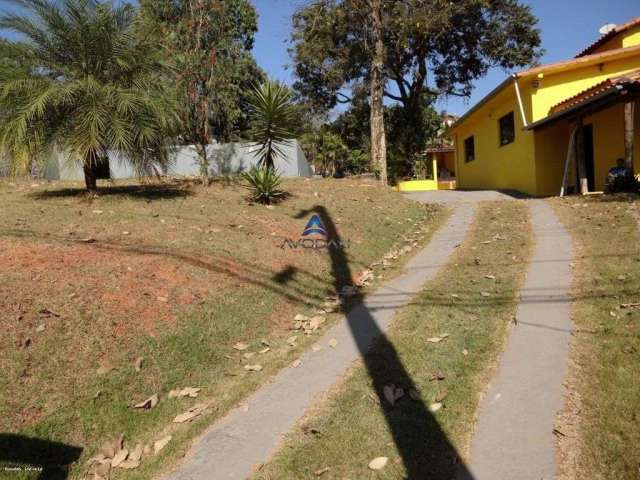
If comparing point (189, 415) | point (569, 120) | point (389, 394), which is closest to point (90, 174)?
point (189, 415)

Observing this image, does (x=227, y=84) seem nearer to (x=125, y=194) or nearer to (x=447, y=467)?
(x=125, y=194)

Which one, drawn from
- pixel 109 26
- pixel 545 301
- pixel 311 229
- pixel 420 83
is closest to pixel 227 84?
pixel 109 26

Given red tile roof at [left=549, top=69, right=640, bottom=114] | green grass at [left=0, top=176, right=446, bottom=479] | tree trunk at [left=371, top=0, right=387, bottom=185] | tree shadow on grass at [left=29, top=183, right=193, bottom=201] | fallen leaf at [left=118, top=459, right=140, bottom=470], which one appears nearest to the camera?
fallen leaf at [left=118, top=459, right=140, bottom=470]

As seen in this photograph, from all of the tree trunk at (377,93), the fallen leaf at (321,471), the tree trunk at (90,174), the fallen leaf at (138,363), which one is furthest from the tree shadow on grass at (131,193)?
the tree trunk at (377,93)

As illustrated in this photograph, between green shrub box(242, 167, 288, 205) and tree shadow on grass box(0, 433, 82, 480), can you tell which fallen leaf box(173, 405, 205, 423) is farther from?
green shrub box(242, 167, 288, 205)

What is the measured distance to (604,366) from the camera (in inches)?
143

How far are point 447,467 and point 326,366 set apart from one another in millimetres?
1643

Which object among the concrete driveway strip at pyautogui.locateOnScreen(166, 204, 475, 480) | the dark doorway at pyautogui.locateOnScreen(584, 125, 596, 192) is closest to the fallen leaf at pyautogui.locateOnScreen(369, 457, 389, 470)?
the concrete driveway strip at pyautogui.locateOnScreen(166, 204, 475, 480)

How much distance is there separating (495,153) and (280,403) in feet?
55.4

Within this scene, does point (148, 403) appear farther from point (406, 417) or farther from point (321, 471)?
point (406, 417)

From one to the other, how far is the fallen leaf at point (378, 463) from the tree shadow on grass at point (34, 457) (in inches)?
74.5

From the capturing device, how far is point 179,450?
314cm

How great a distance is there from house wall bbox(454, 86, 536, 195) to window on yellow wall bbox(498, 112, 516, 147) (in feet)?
0.59

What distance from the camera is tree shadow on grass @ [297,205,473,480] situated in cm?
275
